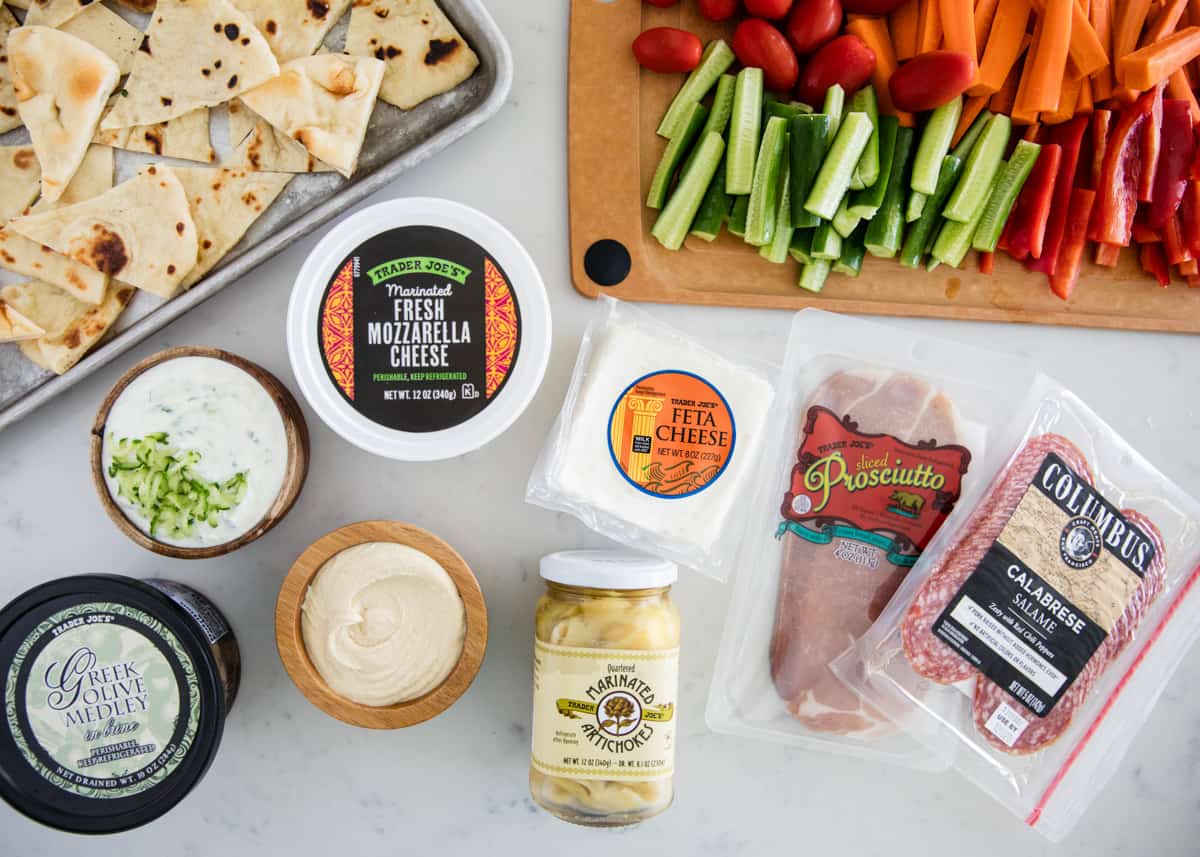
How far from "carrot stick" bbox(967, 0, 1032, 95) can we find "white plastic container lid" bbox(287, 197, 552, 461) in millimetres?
724

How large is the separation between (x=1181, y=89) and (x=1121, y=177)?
0.55 feet

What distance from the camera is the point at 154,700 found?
1.07 metres

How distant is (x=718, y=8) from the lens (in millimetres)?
1203

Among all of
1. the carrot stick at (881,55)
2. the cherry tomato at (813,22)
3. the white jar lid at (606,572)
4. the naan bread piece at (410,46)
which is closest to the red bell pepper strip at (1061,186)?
the carrot stick at (881,55)

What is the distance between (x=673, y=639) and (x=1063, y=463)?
1.99 feet

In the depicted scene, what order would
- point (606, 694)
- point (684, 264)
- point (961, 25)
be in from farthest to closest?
point (684, 264), point (961, 25), point (606, 694)

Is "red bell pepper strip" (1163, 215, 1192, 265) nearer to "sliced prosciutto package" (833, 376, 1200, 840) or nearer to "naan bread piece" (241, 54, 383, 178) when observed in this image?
"sliced prosciutto package" (833, 376, 1200, 840)

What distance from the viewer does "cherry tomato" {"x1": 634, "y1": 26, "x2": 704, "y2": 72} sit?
1173 mm

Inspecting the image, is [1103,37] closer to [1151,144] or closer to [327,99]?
[1151,144]

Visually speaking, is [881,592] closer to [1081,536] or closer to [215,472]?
[1081,536]

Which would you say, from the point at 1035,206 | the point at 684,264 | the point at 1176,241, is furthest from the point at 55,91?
the point at 1176,241

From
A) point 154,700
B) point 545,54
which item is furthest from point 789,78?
point 154,700

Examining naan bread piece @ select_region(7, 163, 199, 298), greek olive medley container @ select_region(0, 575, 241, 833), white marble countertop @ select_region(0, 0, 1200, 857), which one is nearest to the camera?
greek olive medley container @ select_region(0, 575, 241, 833)

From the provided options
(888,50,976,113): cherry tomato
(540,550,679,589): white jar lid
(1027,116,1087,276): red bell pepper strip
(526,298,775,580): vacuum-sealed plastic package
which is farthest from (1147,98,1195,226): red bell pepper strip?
(540,550,679,589): white jar lid
